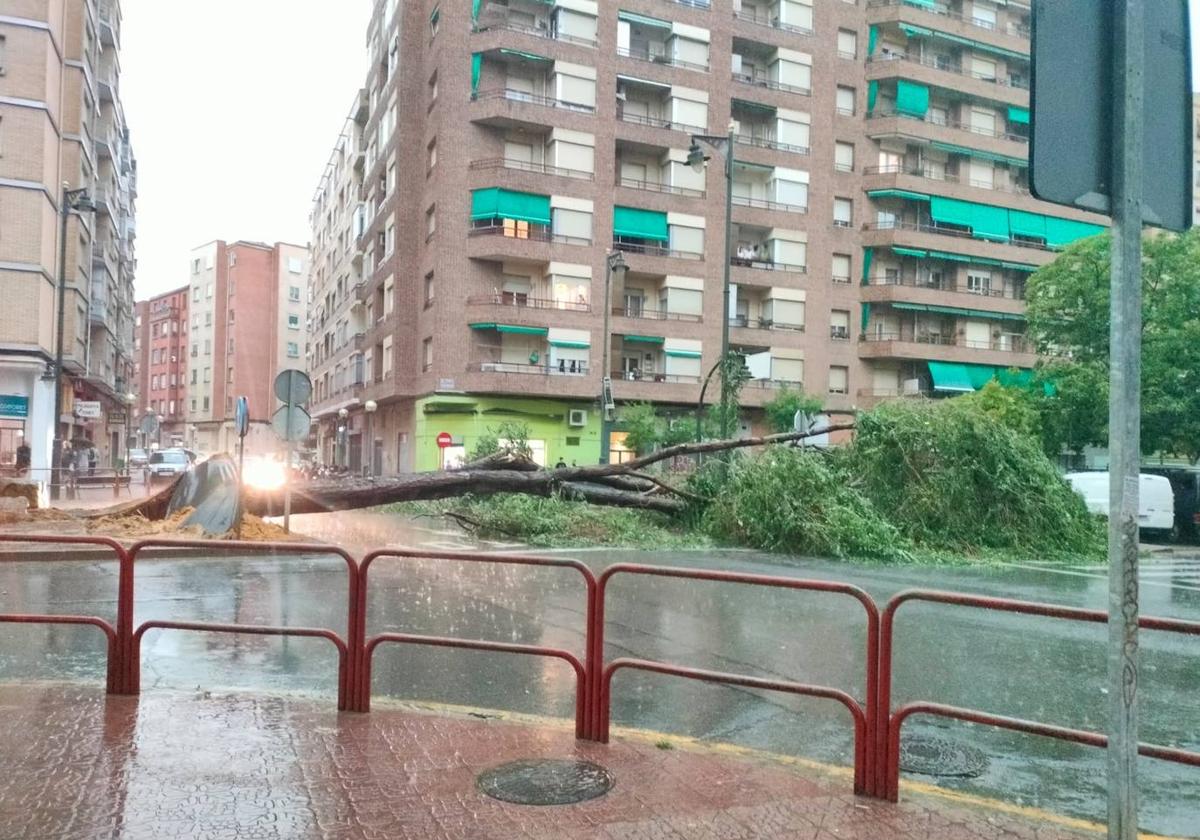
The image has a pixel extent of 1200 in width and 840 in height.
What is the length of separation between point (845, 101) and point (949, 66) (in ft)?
24.9

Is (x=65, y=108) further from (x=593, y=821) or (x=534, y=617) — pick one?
(x=593, y=821)

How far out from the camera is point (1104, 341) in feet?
118

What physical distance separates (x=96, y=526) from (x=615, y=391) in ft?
91.5

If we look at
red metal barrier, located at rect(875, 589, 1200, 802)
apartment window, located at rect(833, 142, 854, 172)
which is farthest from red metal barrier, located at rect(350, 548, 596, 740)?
apartment window, located at rect(833, 142, 854, 172)

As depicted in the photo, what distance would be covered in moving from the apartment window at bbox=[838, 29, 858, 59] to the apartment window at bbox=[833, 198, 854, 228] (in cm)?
782

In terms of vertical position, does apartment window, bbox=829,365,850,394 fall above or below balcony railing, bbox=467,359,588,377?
above

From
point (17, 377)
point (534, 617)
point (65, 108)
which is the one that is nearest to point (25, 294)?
point (17, 377)

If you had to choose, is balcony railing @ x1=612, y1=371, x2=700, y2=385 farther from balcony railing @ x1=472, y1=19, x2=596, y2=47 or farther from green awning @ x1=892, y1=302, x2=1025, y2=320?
balcony railing @ x1=472, y1=19, x2=596, y2=47

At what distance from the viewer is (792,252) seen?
45.3 meters

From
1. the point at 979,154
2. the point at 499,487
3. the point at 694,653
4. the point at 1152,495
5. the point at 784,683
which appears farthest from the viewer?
the point at 979,154

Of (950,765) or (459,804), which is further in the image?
(950,765)

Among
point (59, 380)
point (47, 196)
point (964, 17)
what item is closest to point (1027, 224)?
point (964, 17)

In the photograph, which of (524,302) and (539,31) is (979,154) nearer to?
(539,31)

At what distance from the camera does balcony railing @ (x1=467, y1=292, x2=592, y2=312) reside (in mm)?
39469
